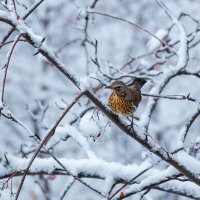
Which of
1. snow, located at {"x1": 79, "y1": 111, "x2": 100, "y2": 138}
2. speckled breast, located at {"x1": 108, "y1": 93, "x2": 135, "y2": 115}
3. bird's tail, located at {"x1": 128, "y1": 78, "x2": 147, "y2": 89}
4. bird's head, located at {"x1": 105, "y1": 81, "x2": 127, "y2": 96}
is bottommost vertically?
snow, located at {"x1": 79, "y1": 111, "x2": 100, "y2": 138}

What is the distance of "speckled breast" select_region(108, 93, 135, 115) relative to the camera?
9.59 ft

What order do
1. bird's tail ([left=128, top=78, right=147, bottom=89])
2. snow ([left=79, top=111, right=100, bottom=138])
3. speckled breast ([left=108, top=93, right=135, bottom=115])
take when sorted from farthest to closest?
bird's tail ([left=128, top=78, right=147, bottom=89])
speckled breast ([left=108, top=93, right=135, bottom=115])
snow ([left=79, top=111, right=100, bottom=138])

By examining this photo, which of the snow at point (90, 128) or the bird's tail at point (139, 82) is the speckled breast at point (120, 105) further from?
the bird's tail at point (139, 82)

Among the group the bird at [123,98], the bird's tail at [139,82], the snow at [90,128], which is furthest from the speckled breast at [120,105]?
the bird's tail at [139,82]

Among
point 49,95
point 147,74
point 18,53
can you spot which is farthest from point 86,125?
point 18,53

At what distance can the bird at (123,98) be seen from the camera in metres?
2.93

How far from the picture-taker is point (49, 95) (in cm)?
908

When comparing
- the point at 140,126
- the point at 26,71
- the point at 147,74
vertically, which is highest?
the point at 26,71

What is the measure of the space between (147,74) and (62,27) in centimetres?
652

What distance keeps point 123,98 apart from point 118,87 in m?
0.08

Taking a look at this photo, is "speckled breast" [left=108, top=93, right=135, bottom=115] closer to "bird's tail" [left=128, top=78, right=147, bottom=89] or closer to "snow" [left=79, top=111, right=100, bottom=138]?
"snow" [left=79, top=111, right=100, bottom=138]

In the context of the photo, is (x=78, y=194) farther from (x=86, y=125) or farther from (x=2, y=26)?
(x=86, y=125)

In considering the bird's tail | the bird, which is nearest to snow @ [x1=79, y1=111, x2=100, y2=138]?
the bird

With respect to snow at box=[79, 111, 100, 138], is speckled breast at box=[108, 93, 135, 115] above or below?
above
